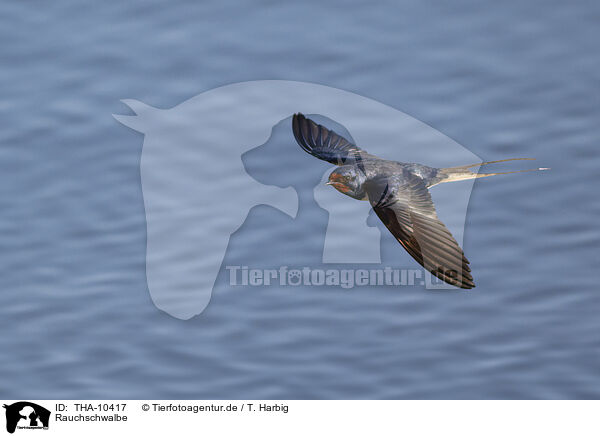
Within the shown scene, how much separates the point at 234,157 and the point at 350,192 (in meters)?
1.81

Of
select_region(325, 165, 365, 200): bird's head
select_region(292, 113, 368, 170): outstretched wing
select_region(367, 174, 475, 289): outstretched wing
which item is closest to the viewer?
select_region(367, 174, 475, 289): outstretched wing

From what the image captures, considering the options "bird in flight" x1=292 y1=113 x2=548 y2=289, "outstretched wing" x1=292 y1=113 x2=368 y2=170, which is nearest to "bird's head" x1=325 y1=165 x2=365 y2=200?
"bird in flight" x1=292 y1=113 x2=548 y2=289

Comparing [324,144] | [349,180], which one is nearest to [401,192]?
[349,180]

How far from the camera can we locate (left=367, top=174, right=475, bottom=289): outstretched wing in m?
5.22

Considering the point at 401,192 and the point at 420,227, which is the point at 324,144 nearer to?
the point at 401,192

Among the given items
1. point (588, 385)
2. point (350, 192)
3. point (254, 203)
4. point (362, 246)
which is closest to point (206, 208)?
point (254, 203)

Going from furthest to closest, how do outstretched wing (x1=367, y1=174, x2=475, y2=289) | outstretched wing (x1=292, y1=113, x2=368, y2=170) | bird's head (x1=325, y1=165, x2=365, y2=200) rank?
1. outstretched wing (x1=292, y1=113, x2=368, y2=170)
2. bird's head (x1=325, y1=165, x2=365, y2=200)
3. outstretched wing (x1=367, y1=174, x2=475, y2=289)

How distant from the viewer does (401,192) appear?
589cm

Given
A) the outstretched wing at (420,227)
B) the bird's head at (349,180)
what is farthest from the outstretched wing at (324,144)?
the outstretched wing at (420,227)

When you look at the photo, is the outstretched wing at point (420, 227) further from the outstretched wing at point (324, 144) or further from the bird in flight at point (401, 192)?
the outstretched wing at point (324, 144)

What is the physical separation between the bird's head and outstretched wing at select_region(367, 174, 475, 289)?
0.20 ft

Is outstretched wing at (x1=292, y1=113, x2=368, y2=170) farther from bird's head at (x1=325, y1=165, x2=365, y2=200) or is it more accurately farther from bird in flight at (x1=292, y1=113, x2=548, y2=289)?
bird's head at (x1=325, y1=165, x2=365, y2=200)

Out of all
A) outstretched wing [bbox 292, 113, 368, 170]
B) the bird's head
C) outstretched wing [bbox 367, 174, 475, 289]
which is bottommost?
outstretched wing [bbox 367, 174, 475, 289]

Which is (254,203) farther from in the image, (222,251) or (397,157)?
(397,157)
